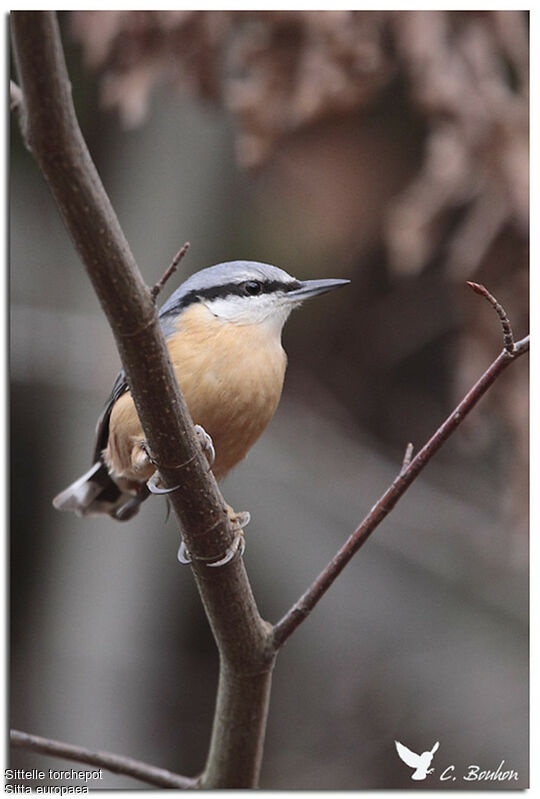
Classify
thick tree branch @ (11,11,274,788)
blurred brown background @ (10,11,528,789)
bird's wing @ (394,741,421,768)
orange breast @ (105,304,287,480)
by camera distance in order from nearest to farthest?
thick tree branch @ (11,11,274,788) → orange breast @ (105,304,287,480) → bird's wing @ (394,741,421,768) → blurred brown background @ (10,11,528,789)

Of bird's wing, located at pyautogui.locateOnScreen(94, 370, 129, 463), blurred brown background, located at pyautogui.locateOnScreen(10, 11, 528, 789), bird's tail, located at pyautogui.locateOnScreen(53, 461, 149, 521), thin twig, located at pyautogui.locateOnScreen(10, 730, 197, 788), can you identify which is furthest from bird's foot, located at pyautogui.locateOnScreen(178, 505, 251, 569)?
blurred brown background, located at pyautogui.locateOnScreen(10, 11, 528, 789)

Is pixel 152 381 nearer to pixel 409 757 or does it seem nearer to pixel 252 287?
pixel 252 287

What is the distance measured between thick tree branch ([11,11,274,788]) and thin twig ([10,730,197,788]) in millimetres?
120

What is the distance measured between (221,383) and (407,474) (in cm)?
57

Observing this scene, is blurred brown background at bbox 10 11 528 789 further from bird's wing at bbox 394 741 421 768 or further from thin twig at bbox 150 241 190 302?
thin twig at bbox 150 241 190 302

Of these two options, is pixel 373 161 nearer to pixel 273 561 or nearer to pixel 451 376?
pixel 451 376

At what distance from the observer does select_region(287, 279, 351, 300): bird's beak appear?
2160 millimetres

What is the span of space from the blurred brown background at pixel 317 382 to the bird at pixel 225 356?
0.90 metres

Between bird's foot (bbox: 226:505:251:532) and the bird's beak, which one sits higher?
the bird's beak

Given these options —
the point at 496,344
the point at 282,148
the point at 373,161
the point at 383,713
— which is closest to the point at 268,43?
the point at 282,148

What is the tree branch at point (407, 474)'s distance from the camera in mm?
1587

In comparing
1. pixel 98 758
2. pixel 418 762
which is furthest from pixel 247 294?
pixel 418 762

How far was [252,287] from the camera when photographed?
227cm

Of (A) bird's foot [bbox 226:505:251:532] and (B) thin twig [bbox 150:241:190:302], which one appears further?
(A) bird's foot [bbox 226:505:251:532]
